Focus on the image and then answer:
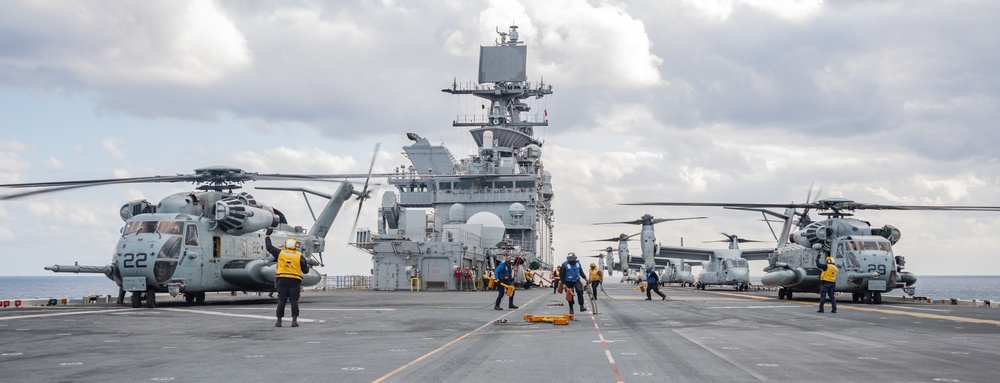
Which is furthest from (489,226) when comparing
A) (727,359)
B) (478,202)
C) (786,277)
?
(727,359)

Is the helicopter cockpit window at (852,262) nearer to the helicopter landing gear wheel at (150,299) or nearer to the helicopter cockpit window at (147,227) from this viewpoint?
the helicopter landing gear wheel at (150,299)

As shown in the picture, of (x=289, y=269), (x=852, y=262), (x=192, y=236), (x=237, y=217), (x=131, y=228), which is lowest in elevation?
(x=289, y=269)

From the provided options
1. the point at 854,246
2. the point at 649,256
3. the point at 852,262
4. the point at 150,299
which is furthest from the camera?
the point at 649,256

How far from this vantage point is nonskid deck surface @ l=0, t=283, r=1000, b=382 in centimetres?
1005

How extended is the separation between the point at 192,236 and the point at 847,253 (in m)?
25.3

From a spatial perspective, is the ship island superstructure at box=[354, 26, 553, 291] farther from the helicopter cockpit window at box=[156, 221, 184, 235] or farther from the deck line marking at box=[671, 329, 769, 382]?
the deck line marking at box=[671, 329, 769, 382]

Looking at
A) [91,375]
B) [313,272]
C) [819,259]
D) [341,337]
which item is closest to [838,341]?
[341,337]

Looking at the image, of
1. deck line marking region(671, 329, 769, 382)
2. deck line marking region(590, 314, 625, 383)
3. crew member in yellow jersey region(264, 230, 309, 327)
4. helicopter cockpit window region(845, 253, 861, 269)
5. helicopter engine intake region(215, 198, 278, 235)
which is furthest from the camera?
helicopter cockpit window region(845, 253, 861, 269)

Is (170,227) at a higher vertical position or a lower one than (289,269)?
higher

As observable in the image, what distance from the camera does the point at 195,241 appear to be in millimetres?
28656

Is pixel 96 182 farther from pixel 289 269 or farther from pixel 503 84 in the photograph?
pixel 503 84

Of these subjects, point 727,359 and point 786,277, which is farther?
point 786,277

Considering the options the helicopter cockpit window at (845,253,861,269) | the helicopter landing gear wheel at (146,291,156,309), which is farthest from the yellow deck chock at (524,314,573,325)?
the helicopter cockpit window at (845,253,861,269)

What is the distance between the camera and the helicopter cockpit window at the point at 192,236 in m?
28.4
